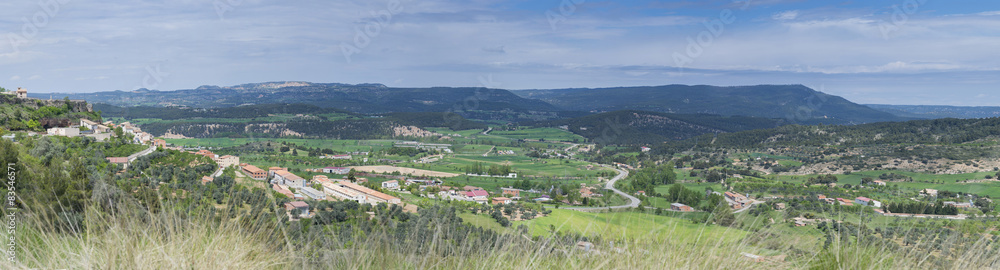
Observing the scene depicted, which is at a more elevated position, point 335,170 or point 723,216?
point 723,216

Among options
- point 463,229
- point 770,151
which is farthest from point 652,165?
point 463,229

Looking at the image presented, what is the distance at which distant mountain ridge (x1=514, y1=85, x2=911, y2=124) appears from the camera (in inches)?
5404

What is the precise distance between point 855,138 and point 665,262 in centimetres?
6437

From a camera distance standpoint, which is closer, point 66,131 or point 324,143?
point 66,131

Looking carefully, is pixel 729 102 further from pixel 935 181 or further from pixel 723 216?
pixel 723 216

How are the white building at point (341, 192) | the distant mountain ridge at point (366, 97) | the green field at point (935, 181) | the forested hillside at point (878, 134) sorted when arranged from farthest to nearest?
the distant mountain ridge at point (366, 97) → the forested hillside at point (878, 134) → the green field at point (935, 181) → the white building at point (341, 192)

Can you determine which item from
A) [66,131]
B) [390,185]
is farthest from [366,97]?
[66,131]

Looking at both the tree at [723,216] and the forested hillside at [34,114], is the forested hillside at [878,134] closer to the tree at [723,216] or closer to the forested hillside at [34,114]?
the tree at [723,216]

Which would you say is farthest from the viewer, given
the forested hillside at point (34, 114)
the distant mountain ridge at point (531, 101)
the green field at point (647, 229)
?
the distant mountain ridge at point (531, 101)

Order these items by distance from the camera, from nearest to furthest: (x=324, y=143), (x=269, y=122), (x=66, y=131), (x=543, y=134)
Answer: (x=66, y=131) < (x=324, y=143) < (x=269, y=122) < (x=543, y=134)

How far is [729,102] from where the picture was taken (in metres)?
156

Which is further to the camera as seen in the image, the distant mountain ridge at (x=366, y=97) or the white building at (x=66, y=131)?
the distant mountain ridge at (x=366, y=97)

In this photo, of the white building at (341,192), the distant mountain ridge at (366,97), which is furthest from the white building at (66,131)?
the distant mountain ridge at (366,97)

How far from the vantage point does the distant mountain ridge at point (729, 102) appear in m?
137
